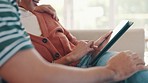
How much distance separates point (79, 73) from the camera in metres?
0.63

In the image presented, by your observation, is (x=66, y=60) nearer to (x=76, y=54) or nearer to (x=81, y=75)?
(x=76, y=54)

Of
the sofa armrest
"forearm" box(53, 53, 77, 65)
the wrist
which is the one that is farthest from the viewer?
the sofa armrest

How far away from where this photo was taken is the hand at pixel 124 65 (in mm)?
717

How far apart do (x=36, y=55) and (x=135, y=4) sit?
2839mm

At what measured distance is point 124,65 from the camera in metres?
0.74

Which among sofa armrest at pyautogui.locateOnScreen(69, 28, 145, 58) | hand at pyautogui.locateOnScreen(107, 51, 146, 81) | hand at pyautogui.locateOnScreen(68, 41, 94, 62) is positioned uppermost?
hand at pyautogui.locateOnScreen(107, 51, 146, 81)

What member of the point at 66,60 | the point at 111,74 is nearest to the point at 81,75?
the point at 111,74

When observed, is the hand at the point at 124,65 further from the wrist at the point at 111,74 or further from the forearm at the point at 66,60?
the forearm at the point at 66,60

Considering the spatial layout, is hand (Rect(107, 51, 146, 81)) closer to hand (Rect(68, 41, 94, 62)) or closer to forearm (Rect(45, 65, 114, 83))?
forearm (Rect(45, 65, 114, 83))

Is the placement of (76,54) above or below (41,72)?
below

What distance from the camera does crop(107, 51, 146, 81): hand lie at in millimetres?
717

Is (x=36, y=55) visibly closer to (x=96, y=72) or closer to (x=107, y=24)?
(x=96, y=72)

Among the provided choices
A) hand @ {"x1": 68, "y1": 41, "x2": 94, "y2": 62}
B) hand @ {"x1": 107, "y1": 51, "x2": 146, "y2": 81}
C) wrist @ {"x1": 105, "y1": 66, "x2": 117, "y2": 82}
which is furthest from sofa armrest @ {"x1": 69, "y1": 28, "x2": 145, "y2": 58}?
wrist @ {"x1": 105, "y1": 66, "x2": 117, "y2": 82}

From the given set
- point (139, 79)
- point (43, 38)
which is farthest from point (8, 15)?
point (43, 38)
